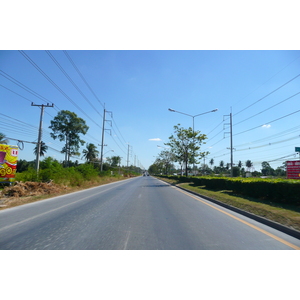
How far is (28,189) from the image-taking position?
16719 millimetres

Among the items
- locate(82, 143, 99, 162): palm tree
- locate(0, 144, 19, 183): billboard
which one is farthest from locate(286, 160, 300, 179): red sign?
locate(82, 143, 99, 162): palm tree

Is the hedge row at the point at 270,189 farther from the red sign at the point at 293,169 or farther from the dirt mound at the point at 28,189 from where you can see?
the dirt mound at the point at 28,189

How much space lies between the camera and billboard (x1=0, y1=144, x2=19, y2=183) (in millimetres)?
16719

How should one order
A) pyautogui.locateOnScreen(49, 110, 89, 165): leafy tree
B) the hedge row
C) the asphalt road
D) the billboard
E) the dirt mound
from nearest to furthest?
1. the asphalt road
2. the hedge row
3. the dirt mound
4. the billboard
5. pyautogui.locateOnScreen(49, 110, 89, 165): leafy tree

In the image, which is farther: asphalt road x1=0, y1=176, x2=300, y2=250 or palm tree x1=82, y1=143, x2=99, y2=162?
palm tree x1=82, y1=143, x2=99, y2=162

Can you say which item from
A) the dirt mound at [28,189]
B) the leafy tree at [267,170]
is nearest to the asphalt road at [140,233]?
the dirt mound at [28,189]

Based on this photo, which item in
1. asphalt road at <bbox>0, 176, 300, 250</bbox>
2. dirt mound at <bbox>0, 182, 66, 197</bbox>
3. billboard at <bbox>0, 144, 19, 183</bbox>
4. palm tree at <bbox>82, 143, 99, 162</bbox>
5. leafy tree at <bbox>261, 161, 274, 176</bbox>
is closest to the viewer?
asphalt road at <bbox>0, 176, 300, 250</bbox>

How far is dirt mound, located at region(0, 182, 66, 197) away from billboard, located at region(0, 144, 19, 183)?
762 mm

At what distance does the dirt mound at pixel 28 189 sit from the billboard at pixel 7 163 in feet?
2.50

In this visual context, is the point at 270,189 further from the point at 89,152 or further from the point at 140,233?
the point at 89,152

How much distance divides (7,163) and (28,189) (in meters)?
2.46

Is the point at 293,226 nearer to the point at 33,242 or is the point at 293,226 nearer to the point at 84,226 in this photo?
the point at 84,226

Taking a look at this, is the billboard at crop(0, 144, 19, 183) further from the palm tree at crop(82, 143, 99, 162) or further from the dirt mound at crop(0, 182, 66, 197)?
the palm tree at crop(82, 143, 99, 162)
